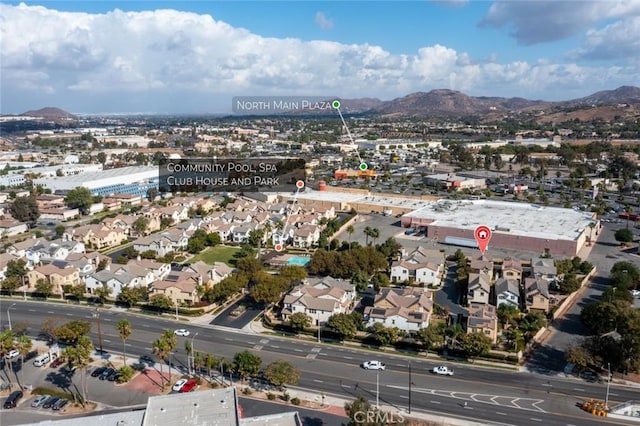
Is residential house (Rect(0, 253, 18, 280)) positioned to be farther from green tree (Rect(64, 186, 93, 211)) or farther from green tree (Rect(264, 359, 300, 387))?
green tree (Rect(264, 359, 300, 387))

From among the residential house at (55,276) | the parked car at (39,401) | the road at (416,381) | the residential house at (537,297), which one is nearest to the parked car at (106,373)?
the road at (416,381)

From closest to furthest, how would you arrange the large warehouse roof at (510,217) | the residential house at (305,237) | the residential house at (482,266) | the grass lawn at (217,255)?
the residential house at (482,266) < the grass lawn at (217,255) < the residential house at (305,237) < the large warehouse roof at (510,217)

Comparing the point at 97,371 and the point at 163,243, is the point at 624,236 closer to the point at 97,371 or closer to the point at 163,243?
the point at 163,243

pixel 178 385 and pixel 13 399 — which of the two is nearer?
pixel 13 399

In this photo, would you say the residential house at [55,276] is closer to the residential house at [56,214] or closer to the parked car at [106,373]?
the parked car at [106,373]

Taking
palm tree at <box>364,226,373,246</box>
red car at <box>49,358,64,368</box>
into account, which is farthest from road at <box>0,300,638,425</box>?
palm tree at <box>364,226,373,246</box>

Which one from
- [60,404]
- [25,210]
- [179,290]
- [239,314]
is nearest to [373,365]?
[239,314]
